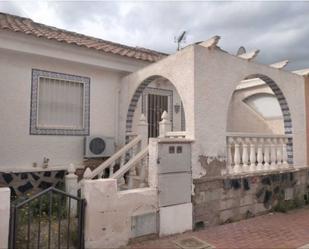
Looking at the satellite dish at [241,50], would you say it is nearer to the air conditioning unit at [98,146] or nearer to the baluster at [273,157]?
the baluster at [273,157]

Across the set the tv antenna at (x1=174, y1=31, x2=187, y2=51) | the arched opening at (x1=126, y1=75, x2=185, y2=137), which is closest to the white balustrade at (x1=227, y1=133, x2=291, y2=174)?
the arched opening at (x1=126, y1=75, x2=185, y2=137)

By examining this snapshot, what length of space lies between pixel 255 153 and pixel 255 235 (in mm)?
2353

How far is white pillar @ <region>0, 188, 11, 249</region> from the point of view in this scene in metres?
3.88

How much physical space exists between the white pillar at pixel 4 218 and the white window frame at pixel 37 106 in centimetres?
365

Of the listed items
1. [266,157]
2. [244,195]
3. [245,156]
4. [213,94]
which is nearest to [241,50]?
[266,157]

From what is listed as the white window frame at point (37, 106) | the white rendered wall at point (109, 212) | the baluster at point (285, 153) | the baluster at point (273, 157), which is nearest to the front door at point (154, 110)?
the white window frame at point (37, 106)

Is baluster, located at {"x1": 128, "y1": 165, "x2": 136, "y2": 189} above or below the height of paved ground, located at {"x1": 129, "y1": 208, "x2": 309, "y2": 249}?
above

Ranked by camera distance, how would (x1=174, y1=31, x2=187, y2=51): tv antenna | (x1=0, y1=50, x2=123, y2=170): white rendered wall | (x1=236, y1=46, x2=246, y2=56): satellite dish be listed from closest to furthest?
(x1=0, y1=50, x2=123, y2=170): white rendered wall, (x1=236, y1=46, x2=246, y2=56): satellite dish, (x1=174, y1=31, x2=187, y2=51): tv antenna

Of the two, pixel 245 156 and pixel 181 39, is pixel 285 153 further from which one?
pixel 181 39

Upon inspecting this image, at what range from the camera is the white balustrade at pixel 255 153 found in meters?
6.75

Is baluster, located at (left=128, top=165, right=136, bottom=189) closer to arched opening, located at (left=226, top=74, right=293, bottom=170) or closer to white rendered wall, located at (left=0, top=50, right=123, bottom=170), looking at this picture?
white rendered wall, located at (left=0, top=50, right=123, bottom=170)

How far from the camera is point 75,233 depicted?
4.85 metres

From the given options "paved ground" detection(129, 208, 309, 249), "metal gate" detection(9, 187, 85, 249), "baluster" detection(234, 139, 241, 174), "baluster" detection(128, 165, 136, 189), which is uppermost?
"baluster" detection(234, 139, 241, 174)

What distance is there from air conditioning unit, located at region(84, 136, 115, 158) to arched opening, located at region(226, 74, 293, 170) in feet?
12.2
